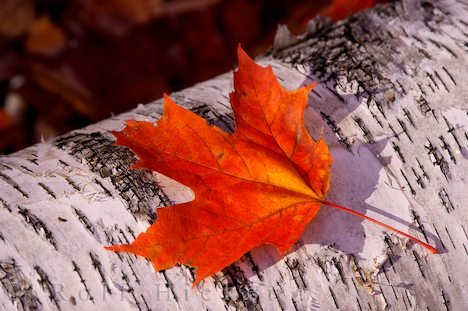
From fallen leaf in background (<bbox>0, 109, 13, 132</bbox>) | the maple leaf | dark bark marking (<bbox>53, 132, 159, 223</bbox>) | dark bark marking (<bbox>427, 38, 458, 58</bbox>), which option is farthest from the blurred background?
the maple leaf

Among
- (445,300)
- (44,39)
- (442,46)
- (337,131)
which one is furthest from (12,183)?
(44,39)

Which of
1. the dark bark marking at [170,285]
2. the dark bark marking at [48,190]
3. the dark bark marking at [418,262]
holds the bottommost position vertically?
the dark bark marking at [418,262]

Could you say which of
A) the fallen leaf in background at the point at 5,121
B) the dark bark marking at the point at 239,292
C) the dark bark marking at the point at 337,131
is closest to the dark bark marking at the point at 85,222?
the dark bark marking at the point at 239,292

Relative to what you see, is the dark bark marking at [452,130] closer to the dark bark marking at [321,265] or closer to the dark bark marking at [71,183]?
the dark bark marking at [321,265]

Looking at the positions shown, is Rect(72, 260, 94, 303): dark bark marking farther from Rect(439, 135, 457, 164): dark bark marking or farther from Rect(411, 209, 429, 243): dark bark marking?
Rect(439, 135, 457, 164): dark bark marking

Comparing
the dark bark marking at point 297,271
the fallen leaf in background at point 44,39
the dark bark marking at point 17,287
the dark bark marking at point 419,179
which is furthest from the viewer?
the fallen leaf in background at point 44,39

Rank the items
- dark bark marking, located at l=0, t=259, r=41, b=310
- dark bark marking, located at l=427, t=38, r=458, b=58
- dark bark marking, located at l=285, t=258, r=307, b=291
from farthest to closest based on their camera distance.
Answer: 1. dark bark marking, located at l=427, t=38, r=458, b=58
2. dark bark marking, located at l=285, t=258, r=307, b=291
3. dark bark marking, located at l=0, t=259, r=41, b=310

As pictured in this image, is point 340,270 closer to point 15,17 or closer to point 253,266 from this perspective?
point 253,266

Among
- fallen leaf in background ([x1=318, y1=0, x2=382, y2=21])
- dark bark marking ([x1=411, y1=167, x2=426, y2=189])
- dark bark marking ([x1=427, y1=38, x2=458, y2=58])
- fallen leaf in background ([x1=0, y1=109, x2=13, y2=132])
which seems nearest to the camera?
dark bark marking ([x1=411, y1=167, x2=426, y2=189])
